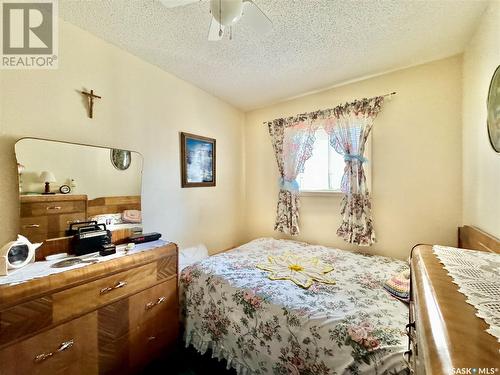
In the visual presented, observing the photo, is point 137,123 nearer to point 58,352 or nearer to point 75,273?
point 75,273

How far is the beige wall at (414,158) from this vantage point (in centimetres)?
186

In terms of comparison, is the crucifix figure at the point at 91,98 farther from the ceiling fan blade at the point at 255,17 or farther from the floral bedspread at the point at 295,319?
the floral bedspread at the point at 295,319

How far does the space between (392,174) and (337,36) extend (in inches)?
55.2

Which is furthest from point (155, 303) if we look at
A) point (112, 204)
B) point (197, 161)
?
point (197, 161)

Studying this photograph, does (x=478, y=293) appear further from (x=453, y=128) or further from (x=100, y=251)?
(x=453, y=128)

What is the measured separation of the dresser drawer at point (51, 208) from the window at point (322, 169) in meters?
2.23

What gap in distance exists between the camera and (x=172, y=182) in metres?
2.11

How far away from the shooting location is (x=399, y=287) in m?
1.34

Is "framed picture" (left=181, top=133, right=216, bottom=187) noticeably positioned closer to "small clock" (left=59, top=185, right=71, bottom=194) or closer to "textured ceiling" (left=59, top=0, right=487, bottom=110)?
"textured ceiling" (left=59, top=0, right=487, bottom=110)

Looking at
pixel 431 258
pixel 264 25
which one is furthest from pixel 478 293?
pixel 264 25

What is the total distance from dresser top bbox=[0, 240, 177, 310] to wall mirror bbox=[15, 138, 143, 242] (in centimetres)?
27

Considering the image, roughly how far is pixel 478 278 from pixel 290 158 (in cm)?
217

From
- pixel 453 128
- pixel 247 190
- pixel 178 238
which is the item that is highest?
pixel 453 128

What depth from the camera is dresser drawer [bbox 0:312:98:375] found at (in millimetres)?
892
